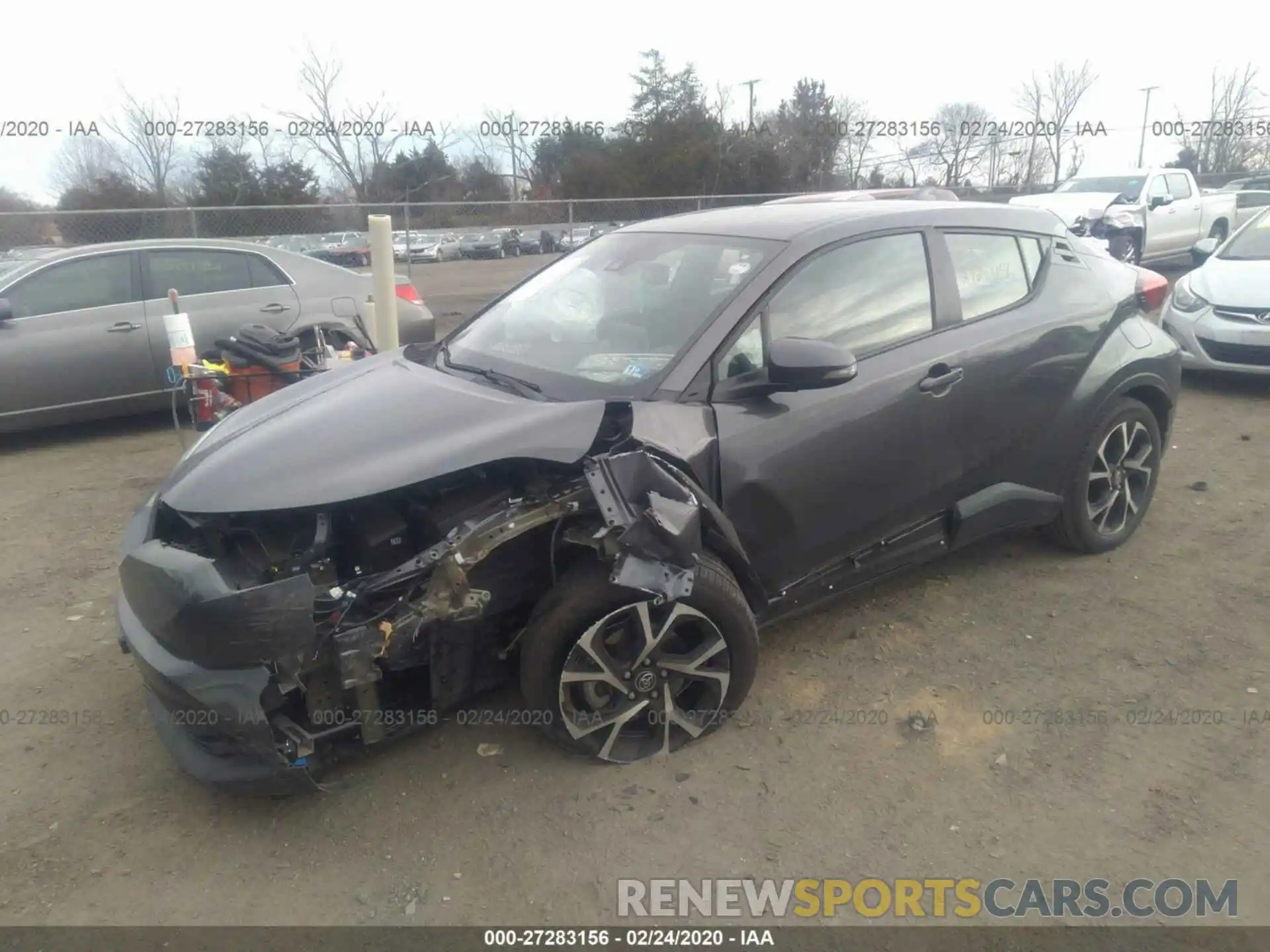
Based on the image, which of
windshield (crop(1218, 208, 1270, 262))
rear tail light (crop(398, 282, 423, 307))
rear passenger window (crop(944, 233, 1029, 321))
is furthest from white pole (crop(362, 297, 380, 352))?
windshield (crop(1218, 208, 1270, 262))

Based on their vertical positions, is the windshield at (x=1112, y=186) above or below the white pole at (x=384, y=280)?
above

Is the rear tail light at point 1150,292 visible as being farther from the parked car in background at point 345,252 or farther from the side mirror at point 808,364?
the parked car in background at point 345,252

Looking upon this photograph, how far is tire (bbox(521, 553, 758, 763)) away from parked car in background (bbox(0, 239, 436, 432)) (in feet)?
17.2

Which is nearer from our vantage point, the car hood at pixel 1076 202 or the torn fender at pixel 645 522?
the torn fender at pixel 645 522

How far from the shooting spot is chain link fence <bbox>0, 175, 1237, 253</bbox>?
Result: 1248 centimetres

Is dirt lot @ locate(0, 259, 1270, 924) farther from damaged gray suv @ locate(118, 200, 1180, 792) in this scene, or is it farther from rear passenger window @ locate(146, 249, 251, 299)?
rear passenger window @ locate(146, 249, 251, 299)

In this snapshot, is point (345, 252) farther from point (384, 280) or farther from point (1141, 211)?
point (1141, 211)

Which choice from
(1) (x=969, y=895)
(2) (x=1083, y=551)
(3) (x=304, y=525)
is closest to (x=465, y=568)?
(3) (x=304, y=525)

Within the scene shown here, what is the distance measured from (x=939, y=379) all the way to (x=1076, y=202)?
497 inches

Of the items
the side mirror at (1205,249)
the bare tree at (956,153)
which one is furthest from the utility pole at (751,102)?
the side mirror at (1205,249)

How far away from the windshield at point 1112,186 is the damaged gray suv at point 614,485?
39.6ft

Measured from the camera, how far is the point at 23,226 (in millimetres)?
12797

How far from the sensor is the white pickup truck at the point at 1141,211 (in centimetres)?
1344

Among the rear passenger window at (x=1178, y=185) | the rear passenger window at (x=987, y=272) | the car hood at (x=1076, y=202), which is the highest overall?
the rear passenger window at (x=1178, y=185)
